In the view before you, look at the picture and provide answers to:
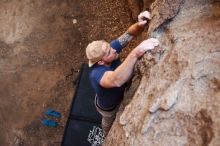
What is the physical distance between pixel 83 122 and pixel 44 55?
149 cm

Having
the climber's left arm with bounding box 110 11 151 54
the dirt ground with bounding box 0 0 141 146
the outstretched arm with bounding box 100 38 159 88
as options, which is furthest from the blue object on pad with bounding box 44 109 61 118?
the outstretched arm with bounding box 100 38 159 88

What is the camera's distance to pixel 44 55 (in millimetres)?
5855

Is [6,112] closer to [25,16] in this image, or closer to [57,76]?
[57,76]

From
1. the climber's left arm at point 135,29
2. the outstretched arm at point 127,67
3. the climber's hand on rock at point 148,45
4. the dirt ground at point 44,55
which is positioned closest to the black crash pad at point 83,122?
the dirt ground at point 44,55

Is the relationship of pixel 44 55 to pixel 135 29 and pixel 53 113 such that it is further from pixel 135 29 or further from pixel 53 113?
pixel 135 29

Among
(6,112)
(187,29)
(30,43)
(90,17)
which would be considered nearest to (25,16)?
(30,43)

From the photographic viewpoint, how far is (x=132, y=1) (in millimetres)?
5449

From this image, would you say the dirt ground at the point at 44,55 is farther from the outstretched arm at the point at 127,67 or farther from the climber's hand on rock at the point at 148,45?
the climber's hand on rock at the point at 148,45

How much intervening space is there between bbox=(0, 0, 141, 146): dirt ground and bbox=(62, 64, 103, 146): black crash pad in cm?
60

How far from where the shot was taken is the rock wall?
7.98 feet

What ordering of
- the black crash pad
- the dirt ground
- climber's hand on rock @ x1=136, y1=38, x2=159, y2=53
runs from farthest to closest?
the dirt ground < the black crash pad < climber's hand on rock @ x1=136, y1=38, x2=159, y2=53

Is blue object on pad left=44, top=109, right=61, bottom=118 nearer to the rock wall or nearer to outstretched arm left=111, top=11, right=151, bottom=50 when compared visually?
outstretched arm left=111, top=11, right=151, bottom=50

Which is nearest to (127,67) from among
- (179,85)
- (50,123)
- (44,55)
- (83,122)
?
(179,85)

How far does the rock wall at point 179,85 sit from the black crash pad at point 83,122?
1.76m
